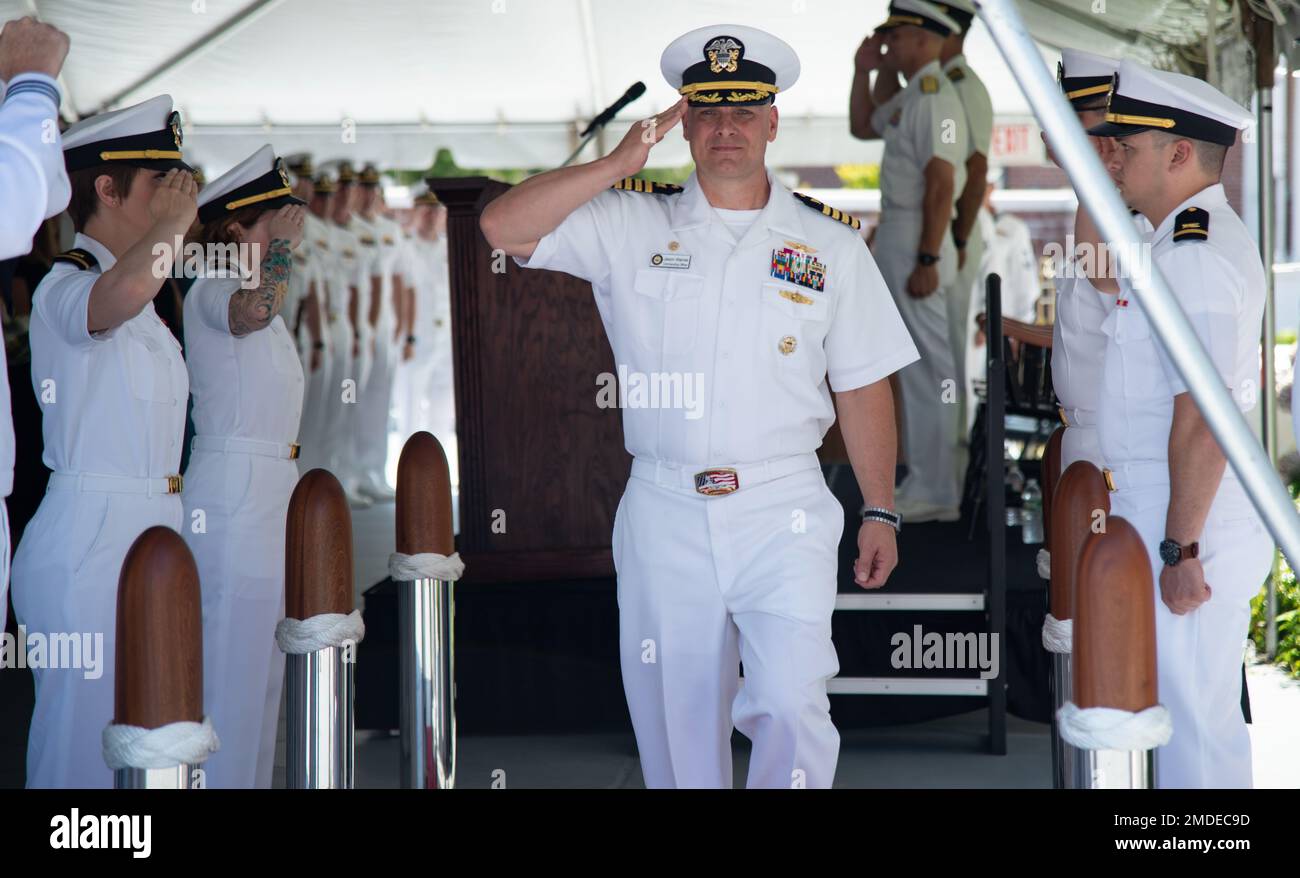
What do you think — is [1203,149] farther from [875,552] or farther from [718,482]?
[718,482]

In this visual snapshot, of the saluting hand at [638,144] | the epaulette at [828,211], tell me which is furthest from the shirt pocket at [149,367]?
the epaulette at [828,211]

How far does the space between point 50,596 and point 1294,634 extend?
4.54 metres

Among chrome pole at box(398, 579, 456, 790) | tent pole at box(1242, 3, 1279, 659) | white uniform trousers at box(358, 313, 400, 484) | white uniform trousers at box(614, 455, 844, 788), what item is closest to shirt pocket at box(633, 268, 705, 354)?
Result: white uniform trousers at box(614, 455, 844, 788)

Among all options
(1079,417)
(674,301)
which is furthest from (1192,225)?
(1079,417)

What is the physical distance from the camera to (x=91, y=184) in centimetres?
299

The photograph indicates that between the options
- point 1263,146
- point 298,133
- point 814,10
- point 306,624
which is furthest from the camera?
point 298,133

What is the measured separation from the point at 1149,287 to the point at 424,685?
1.27 m

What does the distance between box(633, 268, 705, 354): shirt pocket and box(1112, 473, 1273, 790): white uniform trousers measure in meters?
1.00

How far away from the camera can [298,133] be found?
916 cm

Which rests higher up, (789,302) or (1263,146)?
(1263,146)

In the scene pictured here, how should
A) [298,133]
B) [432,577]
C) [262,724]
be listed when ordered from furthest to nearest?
[298,133]
[262,724]
[432,577]

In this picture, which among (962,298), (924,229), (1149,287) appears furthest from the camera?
(962,298)
